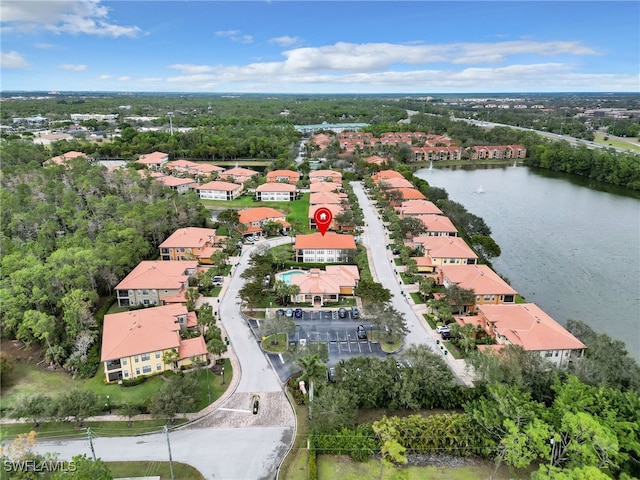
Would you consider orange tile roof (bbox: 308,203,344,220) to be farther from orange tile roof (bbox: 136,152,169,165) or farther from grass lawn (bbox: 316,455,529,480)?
orange tile roof (bbox: 136,152,169,165)

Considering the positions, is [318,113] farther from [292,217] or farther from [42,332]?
[42,332]

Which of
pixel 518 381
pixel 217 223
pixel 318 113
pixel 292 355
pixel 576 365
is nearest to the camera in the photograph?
pixel 518 381

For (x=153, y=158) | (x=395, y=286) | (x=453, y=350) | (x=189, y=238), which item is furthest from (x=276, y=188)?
(x=453, y=350)

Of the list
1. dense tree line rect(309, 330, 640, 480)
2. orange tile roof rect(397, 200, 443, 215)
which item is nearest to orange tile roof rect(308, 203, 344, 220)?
orange tile roof rect(397, 200, 443, 215)

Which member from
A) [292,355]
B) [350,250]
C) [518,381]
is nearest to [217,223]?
[350,250]

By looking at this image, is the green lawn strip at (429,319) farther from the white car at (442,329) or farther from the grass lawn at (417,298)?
the grass lawn at (417,298)

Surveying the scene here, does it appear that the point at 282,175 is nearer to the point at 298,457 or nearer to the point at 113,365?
the point at 113,365
